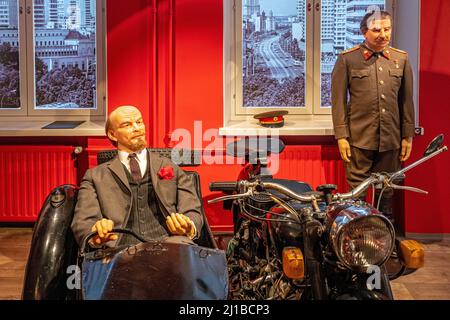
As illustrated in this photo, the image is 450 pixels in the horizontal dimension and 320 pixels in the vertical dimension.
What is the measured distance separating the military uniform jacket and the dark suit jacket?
1.54 metres

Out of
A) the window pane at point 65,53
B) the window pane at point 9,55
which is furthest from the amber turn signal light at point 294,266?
the window pane at point 9,55

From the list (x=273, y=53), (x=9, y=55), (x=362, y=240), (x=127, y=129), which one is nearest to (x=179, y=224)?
(x=127, y=129)

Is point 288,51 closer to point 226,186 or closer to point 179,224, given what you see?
point 226,186

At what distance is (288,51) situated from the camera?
5.29m

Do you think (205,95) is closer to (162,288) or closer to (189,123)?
(189,123)

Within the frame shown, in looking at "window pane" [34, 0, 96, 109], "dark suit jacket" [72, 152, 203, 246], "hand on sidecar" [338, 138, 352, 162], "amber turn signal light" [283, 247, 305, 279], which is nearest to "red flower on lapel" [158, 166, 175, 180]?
"dark suit jacket" [72, 152, 203, 246]

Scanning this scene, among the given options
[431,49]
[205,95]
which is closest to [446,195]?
[431,49]

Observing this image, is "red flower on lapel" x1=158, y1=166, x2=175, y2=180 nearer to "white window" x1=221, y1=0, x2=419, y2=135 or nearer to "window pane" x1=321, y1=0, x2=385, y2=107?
"white window" x1=221, y1=0, x2=419, y2=135

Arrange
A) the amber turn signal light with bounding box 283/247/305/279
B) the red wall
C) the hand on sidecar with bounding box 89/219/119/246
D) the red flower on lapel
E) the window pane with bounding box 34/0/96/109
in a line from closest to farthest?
the amber turn signal light with bounding box 283/247/305/279 < the hand on sidecar with bounding box 89/219/119/246 < the red flower on lapel < the red wall < the window pane with bounding box 34/0/96/109

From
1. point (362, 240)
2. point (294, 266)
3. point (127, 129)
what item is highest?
point (127, 129)

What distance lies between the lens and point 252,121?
17.1 ft

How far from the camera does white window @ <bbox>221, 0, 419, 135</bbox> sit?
522 centimetres

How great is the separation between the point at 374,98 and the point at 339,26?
129 centimetres
